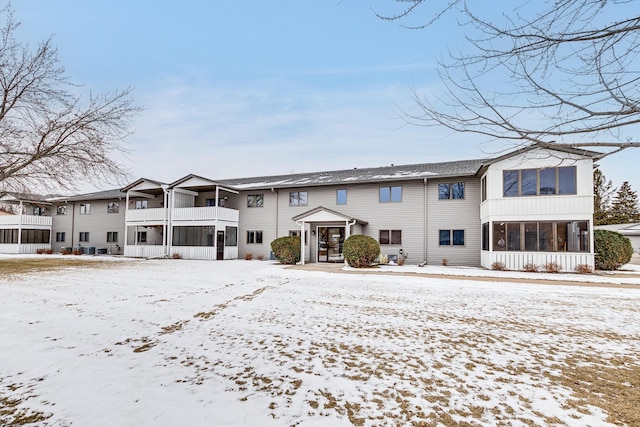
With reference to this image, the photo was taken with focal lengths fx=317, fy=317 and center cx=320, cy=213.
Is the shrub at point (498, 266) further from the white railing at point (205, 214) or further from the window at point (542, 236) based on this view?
the white railing at point (205, 214)

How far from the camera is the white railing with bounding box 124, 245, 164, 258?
2283 cm

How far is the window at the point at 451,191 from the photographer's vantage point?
17.5m

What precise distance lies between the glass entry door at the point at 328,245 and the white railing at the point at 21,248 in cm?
2643

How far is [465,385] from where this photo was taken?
332cm

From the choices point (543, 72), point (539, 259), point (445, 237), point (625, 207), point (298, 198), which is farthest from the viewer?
point (625, 207)

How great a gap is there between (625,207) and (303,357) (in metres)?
52.3

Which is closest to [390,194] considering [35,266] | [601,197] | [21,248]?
[35,266]

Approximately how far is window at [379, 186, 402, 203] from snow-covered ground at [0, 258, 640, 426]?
10790 mm

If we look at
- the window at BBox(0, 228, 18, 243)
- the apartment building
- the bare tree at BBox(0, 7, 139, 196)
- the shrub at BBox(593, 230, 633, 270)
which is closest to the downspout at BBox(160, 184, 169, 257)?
the apartment building

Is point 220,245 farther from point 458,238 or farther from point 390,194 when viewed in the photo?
point 458,238

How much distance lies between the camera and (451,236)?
17.4m

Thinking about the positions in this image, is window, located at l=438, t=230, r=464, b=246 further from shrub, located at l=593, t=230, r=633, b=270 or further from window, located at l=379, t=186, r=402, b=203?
shrub, located at l=593, t=230, r=633, b=270

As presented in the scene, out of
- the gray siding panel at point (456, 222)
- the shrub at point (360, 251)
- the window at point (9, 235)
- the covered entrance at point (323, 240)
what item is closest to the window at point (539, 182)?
the gray siding panel at point (456, 222)

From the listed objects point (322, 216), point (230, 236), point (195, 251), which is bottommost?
point (195, 251)
